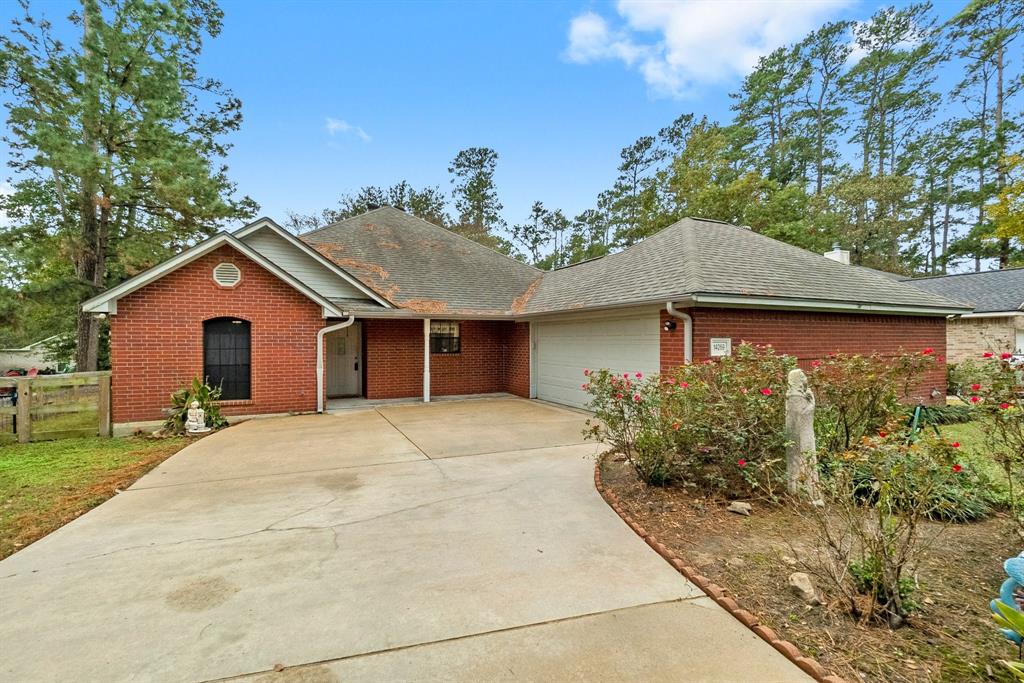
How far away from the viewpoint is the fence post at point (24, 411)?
776cm

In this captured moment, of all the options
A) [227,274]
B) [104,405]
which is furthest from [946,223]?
[104,405]

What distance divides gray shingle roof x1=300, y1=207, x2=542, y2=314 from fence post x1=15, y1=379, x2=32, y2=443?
698cm

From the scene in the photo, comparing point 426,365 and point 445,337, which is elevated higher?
point 445,337

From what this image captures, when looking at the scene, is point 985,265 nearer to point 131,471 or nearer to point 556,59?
point 556,59

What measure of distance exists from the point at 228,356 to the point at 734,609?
34.1ft

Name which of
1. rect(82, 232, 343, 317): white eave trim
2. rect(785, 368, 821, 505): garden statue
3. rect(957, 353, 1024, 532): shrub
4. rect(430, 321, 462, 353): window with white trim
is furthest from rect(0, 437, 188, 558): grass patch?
rect(957, 353, 1024, 532): shrub

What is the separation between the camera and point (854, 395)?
17.0 ft

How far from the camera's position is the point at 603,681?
2258mm

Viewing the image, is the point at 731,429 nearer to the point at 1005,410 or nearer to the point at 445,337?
the point at 1005,410

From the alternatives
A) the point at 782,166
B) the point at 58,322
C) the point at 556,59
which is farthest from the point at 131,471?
the point at 782,166

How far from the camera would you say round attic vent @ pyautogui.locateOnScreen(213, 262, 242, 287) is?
9.69 metres

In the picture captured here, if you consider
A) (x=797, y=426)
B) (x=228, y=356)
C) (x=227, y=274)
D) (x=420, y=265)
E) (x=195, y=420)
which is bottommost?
(x=195, y=420)

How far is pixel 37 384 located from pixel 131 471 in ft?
12.1

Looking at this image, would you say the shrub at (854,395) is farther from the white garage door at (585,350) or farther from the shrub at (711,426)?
the white garage door at (585,350)
